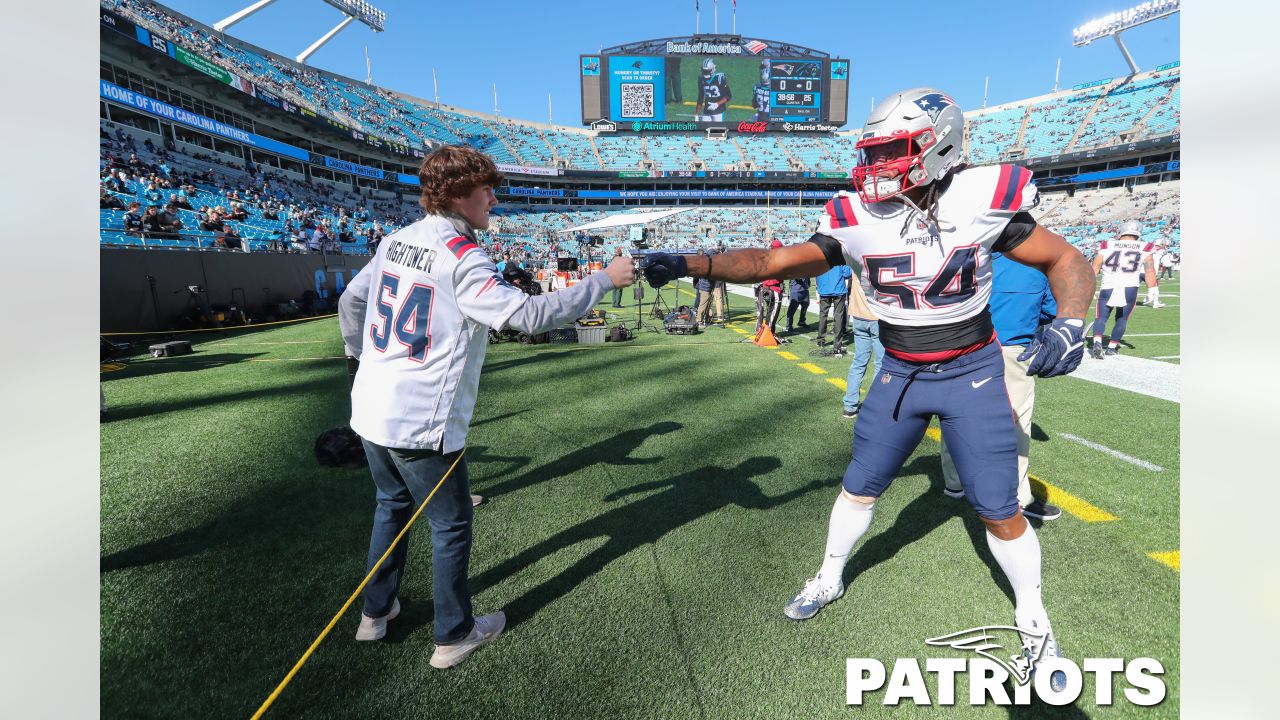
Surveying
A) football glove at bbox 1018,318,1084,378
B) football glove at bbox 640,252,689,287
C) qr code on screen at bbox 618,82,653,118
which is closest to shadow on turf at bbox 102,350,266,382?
football glove at bbox 640,252,689,287

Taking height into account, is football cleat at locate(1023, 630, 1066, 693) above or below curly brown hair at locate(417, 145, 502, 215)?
below

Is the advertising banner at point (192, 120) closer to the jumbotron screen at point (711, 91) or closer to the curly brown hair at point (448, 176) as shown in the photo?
the curly brown hair at point (448, 176)

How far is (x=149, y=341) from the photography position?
11016 mm

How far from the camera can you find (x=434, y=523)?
237 cm

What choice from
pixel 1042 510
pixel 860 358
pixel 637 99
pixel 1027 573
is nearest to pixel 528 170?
pixel 637 99

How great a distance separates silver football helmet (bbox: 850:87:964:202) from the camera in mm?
2213

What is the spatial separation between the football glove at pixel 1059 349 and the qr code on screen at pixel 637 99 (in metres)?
63.8

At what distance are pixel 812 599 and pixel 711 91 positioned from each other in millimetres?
65193

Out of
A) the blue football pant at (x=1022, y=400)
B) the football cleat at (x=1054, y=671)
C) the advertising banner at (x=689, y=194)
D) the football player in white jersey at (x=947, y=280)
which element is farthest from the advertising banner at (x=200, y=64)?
the football cleat at (x=1054, y=671)

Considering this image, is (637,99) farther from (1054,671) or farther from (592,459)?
(1054,671)

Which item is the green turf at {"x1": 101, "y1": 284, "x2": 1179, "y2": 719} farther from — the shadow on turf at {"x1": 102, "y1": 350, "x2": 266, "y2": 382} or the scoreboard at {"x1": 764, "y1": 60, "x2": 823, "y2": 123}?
the scoreboard at {"x1": 764, "y1": 60, "x2": 823, "y2": 123}

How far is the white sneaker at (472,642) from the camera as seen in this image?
2449 mm

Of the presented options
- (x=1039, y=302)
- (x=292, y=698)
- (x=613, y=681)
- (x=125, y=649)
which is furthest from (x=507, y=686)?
(x=1039, y=302)

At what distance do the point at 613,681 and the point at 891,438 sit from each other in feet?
5.28
